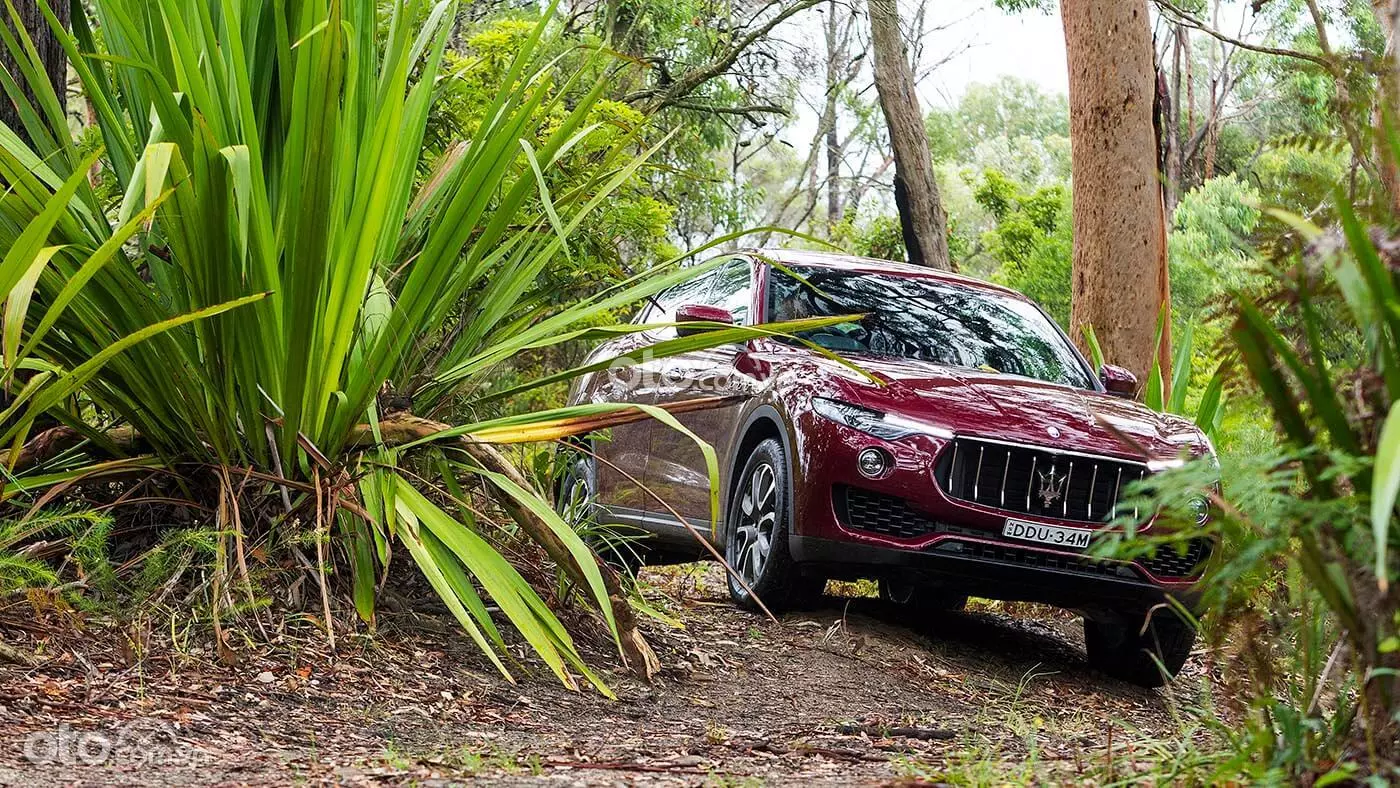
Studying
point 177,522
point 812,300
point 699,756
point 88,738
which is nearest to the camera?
point 88,738

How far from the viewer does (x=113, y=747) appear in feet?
12.2

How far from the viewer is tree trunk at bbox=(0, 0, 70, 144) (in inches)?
209

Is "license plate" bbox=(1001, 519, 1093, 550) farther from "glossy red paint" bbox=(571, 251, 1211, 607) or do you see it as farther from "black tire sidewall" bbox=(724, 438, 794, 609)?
"black tire sidewall" bbox=(724, 438, 794, 609)

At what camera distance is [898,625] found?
6.37 m

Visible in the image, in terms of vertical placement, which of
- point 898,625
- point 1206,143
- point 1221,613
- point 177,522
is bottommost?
point 898,625

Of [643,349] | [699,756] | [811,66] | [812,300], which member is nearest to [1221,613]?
[699,756]

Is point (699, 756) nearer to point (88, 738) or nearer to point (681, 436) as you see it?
point (88, 738)

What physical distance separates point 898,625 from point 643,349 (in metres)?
2.01

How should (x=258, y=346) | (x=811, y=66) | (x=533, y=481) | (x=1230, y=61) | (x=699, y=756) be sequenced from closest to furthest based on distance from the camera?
1. (x=699, y=756)
2. (x=258, y=346)
3. (x=533, y=481)
4. (x=811, y=66)
5. (x=1230, y=61)

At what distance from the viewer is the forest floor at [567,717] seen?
11.8 ft

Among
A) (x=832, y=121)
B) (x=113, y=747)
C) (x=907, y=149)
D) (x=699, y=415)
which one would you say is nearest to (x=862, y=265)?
(x=699, y=415)

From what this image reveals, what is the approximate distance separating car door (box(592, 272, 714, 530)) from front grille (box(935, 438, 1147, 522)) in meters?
1.86

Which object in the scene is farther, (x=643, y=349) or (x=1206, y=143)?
(x=1206, y=143)

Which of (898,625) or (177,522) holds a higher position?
(177,522)
